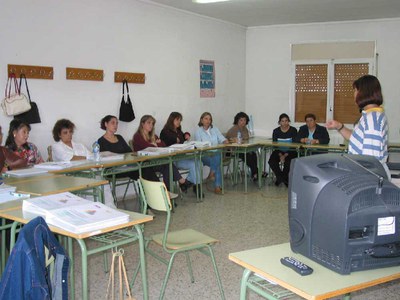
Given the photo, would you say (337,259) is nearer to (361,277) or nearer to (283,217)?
(361,277)

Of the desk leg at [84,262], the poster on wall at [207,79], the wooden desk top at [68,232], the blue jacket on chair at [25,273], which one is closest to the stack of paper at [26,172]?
the wooden desk top at [68,232]

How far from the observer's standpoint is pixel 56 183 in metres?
3.54

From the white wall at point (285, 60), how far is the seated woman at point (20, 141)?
4806 millimetres

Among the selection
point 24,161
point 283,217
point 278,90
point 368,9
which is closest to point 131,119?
point 24,161

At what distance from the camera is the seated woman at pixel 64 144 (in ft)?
16.7

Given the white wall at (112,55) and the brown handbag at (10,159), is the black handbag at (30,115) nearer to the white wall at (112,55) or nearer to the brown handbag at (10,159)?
the white wall at (112,55)

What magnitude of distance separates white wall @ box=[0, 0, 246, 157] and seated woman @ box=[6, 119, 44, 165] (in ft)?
1.14

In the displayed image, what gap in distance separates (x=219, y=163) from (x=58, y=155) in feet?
8.25

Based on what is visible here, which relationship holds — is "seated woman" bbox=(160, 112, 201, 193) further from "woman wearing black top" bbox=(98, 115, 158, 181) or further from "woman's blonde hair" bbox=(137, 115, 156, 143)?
"woman wearing black top" bbox=(98, 115, 158, 181)

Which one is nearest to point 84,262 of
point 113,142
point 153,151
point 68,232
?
point 68,232

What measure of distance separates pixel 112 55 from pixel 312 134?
330 cm

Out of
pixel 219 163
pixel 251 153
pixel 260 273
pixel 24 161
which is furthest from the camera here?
pixel 251 153

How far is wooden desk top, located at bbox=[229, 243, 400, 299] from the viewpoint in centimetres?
160

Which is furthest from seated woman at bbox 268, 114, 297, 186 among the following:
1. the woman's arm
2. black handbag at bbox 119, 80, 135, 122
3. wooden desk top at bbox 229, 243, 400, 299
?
wooden desk top at bbox 229, 243, 400, 299
